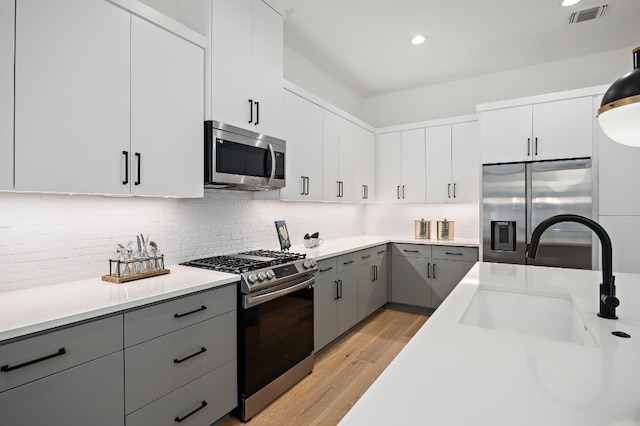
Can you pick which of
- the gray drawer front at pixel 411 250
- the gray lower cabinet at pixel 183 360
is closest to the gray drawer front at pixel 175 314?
the gray lower cabinet at pixel 183 360

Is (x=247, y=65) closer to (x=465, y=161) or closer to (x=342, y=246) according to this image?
(x=342, y=246)

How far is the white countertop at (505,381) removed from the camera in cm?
65

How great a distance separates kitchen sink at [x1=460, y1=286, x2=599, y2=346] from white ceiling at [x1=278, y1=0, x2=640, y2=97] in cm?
240

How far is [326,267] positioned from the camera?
10.1 ft

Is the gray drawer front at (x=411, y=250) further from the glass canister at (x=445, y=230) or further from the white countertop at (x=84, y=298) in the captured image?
the white countertop at (x=84, y=298)

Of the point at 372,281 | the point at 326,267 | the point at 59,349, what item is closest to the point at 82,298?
the point at 59,349

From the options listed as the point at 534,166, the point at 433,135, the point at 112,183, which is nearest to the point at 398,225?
the point at 433,135

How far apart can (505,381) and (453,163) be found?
152 inches

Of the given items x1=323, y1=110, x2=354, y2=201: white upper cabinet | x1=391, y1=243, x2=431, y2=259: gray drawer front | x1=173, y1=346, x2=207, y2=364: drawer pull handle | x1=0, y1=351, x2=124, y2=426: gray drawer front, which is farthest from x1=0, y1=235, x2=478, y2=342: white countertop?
x1=391, y1=243, x2=431, y2=259: gray drawer front

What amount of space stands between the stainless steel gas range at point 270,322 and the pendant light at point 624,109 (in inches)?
72.9

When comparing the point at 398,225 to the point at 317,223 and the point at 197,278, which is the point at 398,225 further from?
the point at 197,278

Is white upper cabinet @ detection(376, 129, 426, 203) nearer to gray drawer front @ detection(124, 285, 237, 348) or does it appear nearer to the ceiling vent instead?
the ceiling vent

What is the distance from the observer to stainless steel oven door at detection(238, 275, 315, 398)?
213 centimetres

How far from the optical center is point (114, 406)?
59.5 inches
